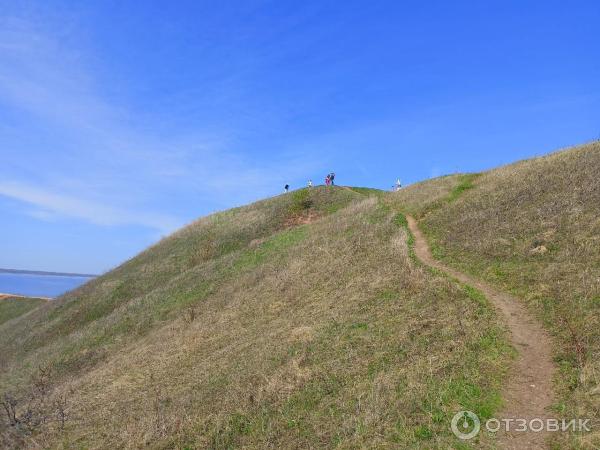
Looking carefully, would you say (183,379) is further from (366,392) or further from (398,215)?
(398,215)

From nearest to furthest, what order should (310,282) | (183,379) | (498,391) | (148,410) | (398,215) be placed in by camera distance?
1. (498,391)
2. (148,410)
3. (183,379)
4. (310,282)
5. (398,215)

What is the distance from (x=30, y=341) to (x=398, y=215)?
29842 mm

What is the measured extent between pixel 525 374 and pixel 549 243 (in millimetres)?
9614

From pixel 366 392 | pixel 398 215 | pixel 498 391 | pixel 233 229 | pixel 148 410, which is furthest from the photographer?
pixel 233 229

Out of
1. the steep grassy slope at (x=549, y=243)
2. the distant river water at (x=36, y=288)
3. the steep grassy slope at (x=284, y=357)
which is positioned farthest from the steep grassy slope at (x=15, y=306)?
the steep grassy slope at (x=549, y=243)

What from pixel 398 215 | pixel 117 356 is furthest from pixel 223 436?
pixel 398 215

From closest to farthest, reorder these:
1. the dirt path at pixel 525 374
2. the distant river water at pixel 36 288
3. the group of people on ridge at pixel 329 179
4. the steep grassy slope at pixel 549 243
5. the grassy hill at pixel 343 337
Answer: the dirt path at pixel 525 374
the steep grassy slope at pixel 549 243
the grassy hill at pixel 343 337
the group of people on ridge at pixel 329 179
the distant river water at pixel 36 288

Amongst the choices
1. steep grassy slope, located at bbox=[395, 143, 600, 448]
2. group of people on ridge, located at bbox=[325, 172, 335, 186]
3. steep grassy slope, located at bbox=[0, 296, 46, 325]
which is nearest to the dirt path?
steep grassy slope, located at bbox=[395, 143, 600, 448]

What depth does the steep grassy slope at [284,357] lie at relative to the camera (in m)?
11.4

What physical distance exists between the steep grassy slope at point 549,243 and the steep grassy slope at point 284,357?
180cm

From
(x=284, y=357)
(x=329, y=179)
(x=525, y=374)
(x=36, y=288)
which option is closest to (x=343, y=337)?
(x=284, y=357)

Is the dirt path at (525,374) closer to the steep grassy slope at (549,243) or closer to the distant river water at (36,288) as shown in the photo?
the steep grassy slope at (549,243)

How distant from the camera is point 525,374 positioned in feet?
37.6

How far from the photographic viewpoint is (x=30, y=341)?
3503 centimetres
